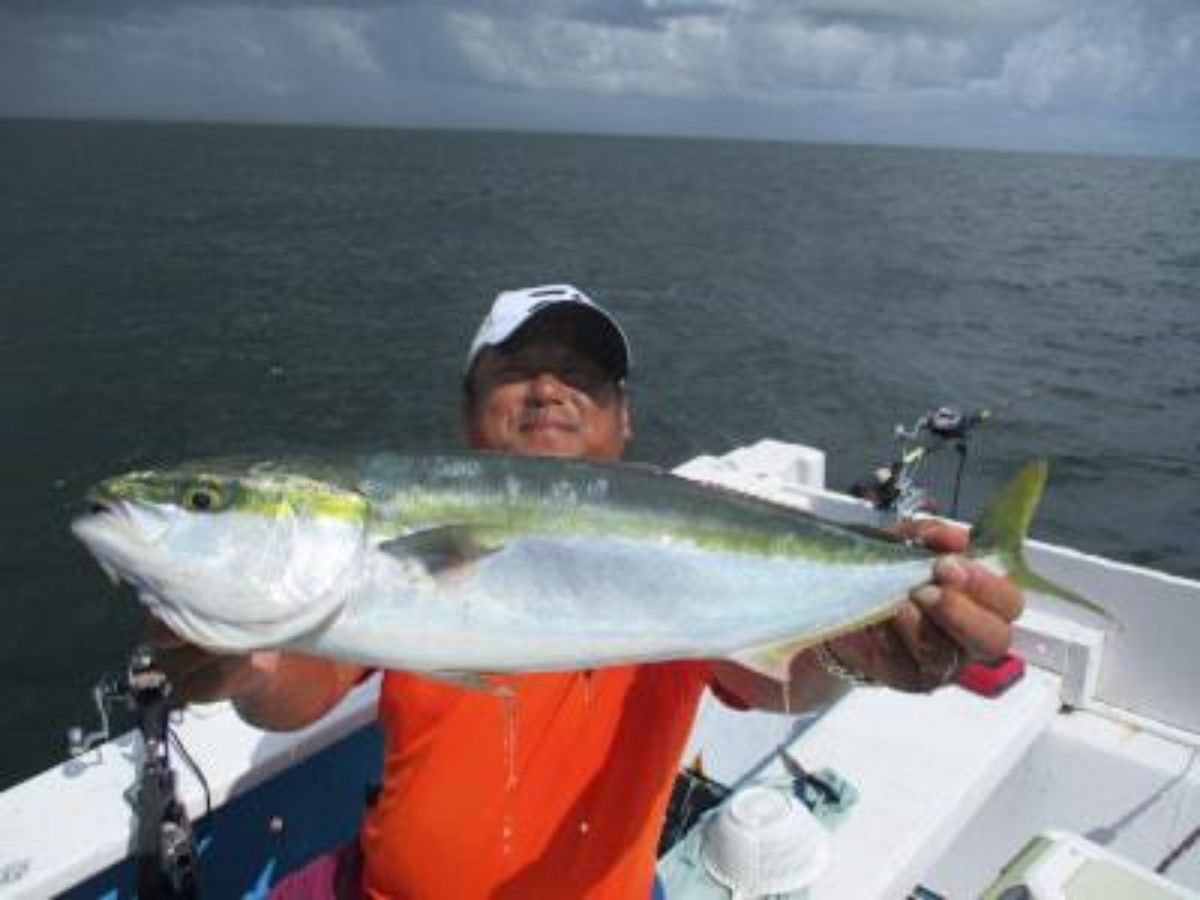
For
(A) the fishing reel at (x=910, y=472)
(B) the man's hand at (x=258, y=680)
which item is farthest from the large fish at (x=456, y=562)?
(A) the fishing reel at (x=910, y=472)

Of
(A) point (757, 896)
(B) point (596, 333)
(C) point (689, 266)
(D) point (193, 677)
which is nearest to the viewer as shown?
(D) point (193, 677)

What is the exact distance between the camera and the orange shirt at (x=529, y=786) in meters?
2.98

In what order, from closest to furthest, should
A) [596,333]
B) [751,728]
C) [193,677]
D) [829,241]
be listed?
[193,677] < [596,333] < [751,728] < [829,241]

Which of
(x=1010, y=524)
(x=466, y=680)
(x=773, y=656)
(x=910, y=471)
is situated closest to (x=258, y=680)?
(x=466, y=680)

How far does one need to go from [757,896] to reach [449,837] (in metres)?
1.51

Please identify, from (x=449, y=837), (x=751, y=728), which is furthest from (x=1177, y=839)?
(x=449, y=837)

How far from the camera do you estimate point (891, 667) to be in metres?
2.80

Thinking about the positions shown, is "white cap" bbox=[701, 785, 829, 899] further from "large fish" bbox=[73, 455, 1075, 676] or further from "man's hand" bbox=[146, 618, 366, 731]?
"large fish" bbox=[73, 455, 1075, 676]

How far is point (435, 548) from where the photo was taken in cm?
231

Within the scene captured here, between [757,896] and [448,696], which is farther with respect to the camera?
[757,896]

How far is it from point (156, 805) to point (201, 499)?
6.98 ft

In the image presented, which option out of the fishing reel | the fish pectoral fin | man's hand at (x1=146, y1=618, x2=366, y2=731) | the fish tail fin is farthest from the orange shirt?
the fishing reel

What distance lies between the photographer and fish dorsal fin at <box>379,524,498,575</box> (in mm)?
2309

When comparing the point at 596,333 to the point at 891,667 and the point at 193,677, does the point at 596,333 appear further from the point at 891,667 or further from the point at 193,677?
the point at 193,677
